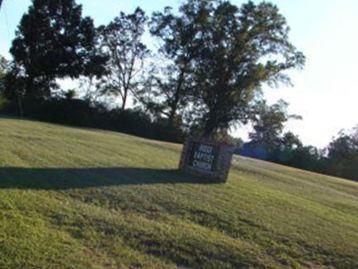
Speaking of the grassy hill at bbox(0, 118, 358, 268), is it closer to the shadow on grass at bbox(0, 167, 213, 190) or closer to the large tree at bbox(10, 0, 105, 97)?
the shadow on grass at bbox(0, 167, 213, 190)

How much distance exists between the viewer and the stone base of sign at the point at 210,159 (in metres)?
14.7

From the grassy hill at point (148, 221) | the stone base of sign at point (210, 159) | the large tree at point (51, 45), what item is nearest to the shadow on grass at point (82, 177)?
the grassy hill at point (148, 221)

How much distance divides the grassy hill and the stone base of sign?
0.41 meters

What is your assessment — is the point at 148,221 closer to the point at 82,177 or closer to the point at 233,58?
the point at 82,177

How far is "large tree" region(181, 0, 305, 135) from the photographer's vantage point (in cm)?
4875

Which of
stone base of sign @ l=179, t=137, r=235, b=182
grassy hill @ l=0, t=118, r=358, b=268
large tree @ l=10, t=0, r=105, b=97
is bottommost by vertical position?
grassy hill @ l=0, t=118, r=358, b=268

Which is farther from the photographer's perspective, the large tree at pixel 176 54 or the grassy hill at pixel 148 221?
the large tree at pixel 176 54

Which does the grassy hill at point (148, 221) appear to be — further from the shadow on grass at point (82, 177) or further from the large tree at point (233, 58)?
the large tree at point (233, 58)

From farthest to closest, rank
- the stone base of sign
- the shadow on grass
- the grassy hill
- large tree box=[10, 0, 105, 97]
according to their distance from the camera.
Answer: large tree box=[10, 0, 105, 97] → the stone base of sign → the shadow on grass → the grassy hill

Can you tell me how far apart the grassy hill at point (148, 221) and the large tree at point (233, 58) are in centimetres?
3416

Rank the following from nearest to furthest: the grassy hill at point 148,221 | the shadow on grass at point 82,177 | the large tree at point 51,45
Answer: the grassy hill at point 148,221
the shadow on grass at point 82,177
the large tree at point 51,45

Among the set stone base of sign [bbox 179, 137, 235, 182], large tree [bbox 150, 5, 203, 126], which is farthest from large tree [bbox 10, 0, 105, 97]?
stone base of sign [bbox 179, 137, 235, 182]

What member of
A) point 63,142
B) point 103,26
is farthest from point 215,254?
point 103,26

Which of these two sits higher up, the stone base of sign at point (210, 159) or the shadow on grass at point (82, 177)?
the stone base of sign at point (210, 159)
